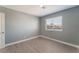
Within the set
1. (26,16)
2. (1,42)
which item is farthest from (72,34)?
(1,42)

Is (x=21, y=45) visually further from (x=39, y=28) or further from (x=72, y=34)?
(x=72, y=34)

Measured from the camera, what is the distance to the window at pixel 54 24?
1.50 metres

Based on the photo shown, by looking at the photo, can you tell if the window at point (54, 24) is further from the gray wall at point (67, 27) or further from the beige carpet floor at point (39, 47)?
the beige carpet floor at point (39, 47)

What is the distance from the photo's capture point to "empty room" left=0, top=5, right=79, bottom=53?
1.41 meters

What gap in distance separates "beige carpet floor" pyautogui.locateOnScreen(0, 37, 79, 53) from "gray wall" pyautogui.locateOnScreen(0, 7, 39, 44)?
0.50ft

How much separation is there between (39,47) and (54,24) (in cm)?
54

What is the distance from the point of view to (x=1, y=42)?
1.34 meters

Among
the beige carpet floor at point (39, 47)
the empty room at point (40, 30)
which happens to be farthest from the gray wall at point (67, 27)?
the beige carpet floor at point (39, 47)

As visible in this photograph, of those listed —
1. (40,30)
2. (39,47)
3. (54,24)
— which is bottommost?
(39,47)

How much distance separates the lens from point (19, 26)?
1.53 m

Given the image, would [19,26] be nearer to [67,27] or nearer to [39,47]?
[39,47]

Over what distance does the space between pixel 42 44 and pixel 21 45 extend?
42 centimetres

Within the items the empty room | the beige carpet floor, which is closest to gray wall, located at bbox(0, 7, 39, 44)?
the empty room

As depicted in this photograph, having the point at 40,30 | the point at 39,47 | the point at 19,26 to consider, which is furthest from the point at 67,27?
the point at 19,26
